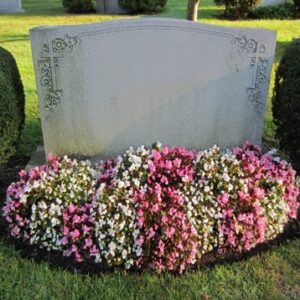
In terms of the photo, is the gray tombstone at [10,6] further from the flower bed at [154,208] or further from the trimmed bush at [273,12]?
the flower bed at [154,208]

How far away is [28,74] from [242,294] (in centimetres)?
552

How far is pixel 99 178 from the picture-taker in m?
3.32

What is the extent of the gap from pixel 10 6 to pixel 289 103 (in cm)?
1307

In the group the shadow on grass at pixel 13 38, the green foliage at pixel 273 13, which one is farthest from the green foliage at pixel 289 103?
the green foliage at pixel 273 13

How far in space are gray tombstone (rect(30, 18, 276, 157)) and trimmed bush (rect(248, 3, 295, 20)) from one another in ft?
33.8

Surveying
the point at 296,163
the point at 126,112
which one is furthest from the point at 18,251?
the point at 296,163

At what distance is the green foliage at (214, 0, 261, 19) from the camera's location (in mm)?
12836

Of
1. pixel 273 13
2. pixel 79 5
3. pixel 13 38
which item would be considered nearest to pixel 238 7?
pixel 273 13

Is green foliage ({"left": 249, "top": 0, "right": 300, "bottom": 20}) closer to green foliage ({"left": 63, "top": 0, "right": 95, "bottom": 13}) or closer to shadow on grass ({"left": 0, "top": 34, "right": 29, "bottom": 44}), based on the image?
green foliage ({"left": 63, "top": 0, "right": 95, "bottom": 13})

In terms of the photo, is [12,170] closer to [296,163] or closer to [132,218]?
[132,218]

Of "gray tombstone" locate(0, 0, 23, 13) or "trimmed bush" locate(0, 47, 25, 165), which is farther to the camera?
"gray tombstone" locate(0, 0, 23, 13)

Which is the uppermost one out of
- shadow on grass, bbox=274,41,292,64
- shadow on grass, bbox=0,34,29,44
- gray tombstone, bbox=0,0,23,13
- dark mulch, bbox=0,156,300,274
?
gray tombstone, bbox=0,0,23,13

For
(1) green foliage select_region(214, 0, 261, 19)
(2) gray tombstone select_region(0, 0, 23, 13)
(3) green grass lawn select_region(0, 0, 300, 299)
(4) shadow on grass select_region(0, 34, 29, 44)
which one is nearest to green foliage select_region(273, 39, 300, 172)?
(3) green grass lawn select_region(0, 0, 300, 299)

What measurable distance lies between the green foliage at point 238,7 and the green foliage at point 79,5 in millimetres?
4082
